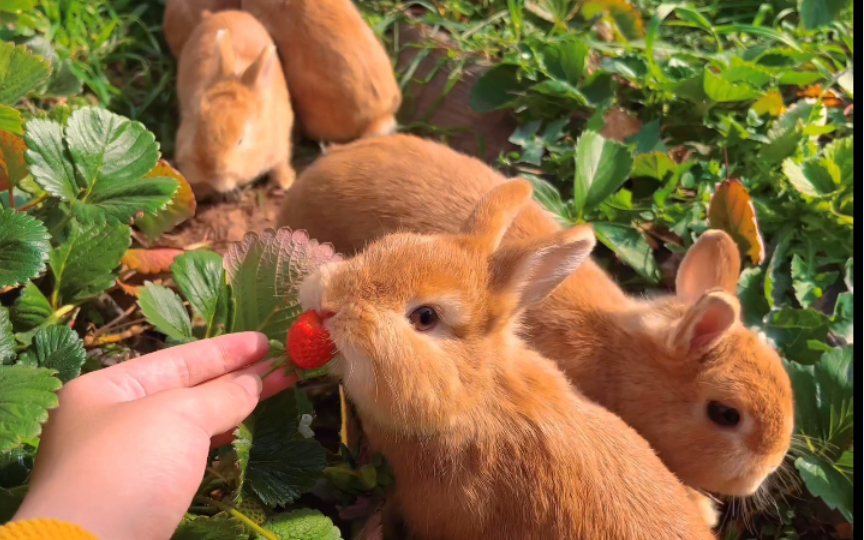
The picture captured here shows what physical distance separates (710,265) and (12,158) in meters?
2.36

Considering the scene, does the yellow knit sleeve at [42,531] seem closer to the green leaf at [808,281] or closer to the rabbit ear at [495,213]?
the rabbit ear at [495,213]

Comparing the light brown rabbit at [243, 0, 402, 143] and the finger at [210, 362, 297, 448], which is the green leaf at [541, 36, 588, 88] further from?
the finger at [210, 362, 297, 448]

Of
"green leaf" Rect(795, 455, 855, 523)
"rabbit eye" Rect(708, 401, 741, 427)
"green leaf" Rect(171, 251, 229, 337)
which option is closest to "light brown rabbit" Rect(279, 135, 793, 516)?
"rabbit eye" Rect(708, 401, 741, 427)

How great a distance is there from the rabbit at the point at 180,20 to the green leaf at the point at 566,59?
196 cm

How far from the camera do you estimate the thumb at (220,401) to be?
1.58 m

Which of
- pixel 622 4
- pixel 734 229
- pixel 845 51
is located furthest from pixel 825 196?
pixel 622 4

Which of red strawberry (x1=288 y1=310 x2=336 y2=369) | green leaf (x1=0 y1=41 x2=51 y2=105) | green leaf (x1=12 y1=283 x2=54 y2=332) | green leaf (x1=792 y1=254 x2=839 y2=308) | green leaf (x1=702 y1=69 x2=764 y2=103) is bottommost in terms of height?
green leaf (x1=792 y1=254 x2=839 y2=308)

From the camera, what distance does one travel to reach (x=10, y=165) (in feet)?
7.09

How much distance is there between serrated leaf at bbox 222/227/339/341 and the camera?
86.3 inches

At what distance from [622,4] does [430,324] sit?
3068mm

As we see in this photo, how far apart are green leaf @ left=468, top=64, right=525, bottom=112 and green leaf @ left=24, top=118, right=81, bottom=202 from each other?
2164mm

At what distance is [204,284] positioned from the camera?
2205 mm

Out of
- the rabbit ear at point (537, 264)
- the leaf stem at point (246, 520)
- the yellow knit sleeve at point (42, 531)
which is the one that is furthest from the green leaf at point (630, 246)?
the yellow knit sleeve at point (42, 531)

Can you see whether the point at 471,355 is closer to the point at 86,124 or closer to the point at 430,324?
the point at 430,324
